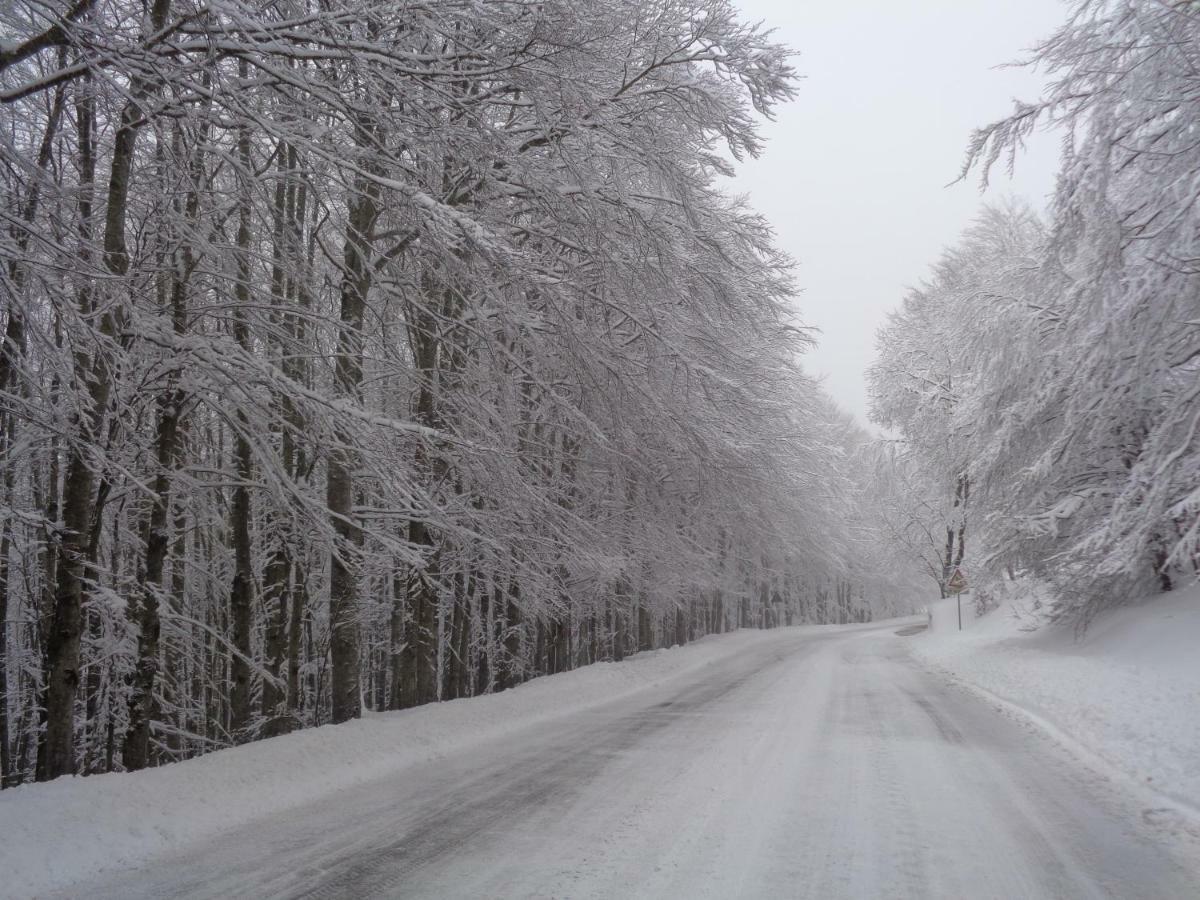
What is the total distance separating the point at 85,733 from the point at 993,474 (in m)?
19.5

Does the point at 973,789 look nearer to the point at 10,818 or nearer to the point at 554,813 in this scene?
the point at 554,813

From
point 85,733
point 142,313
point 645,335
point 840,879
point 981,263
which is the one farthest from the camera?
point 981,263

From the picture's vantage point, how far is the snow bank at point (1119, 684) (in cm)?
721

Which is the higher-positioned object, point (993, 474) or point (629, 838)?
point (993, 474)

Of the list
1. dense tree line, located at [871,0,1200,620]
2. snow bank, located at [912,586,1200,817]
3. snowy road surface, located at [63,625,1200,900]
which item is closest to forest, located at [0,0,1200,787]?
dense tree line, located at [871,0,1200,620]

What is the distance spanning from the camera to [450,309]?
12758 mm

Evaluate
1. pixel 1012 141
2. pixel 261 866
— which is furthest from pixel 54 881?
pixel 1012 141

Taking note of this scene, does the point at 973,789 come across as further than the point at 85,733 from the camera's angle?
No

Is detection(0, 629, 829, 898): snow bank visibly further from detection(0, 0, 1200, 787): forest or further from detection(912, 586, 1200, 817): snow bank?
detection(912, 586, 1200, 817): snow bank

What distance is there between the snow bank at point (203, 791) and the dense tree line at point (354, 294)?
1172 mm

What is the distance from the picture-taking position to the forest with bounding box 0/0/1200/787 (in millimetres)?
6000

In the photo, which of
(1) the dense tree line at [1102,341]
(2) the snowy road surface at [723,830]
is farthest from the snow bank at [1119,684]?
(1) the dense tree line at [1102,341]

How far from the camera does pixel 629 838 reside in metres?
5.32

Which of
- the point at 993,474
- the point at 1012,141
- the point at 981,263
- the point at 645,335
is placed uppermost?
the point at 981,263
